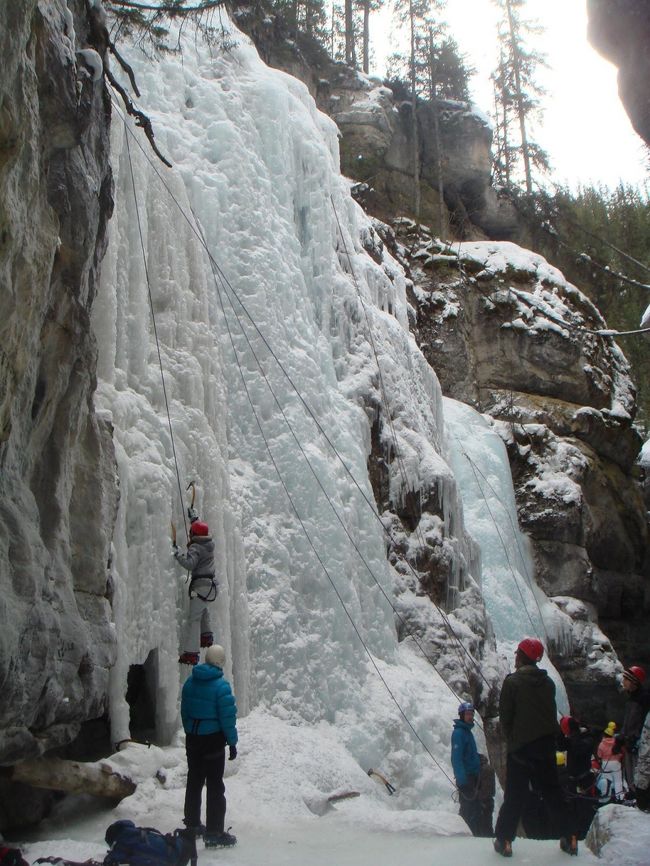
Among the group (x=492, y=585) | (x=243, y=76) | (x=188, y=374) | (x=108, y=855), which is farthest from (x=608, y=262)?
(x=108, y=855)

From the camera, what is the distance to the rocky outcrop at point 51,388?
13.6 ft

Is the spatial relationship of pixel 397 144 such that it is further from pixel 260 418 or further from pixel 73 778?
pixel 73 778

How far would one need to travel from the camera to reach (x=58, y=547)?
16.8ft

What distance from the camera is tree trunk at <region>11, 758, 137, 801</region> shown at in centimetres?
515

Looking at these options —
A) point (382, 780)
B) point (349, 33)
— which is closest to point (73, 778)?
point (382, 780)

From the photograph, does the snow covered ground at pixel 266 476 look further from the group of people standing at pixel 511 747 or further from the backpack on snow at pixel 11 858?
the backpack on snow at pixel 11 858

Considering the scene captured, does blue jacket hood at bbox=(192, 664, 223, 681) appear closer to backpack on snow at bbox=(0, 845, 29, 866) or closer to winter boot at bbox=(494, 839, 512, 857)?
→ backpack on snow at bbox=(0, 845, 29, 866)

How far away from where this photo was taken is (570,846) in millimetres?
4961

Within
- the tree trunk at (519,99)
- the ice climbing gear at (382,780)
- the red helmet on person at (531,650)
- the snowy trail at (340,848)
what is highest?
the tree trunk at (519,99)

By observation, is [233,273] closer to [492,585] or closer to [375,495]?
[375,495]

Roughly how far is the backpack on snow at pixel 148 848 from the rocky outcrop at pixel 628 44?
456 cm

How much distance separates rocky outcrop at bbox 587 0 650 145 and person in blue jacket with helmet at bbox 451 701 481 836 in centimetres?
449

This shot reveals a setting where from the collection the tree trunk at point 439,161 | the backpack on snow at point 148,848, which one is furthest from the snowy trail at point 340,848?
the tree trunk at point 439,161

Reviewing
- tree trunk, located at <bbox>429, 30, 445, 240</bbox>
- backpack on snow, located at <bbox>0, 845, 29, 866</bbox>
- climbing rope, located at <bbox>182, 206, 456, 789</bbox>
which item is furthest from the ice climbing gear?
tree trunk, located at <bbox>429, 30, 445, 240</bbox>
